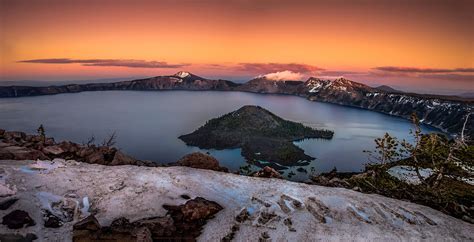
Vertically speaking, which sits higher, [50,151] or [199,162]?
[50,151]

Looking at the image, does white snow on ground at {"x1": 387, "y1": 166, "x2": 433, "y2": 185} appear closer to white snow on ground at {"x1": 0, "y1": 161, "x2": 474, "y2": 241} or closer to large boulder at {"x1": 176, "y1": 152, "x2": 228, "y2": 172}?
Answer: white snow on ground at {"x1": 0, "y1": 161, "x2": 474, "y2": 241}

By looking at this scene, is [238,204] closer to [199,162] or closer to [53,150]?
[199,162]

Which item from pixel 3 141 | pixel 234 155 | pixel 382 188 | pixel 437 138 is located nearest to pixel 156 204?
pixel 3 141

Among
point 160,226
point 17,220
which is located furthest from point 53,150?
point 160,226

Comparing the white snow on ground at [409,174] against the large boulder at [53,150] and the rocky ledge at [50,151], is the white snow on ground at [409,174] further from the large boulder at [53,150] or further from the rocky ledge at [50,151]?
the large boulder at [53,150]

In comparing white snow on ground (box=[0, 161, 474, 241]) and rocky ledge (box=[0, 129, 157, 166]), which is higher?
rocky ledge (box=[0, 129, 157, 166])

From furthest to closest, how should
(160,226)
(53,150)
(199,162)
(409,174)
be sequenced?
(409,174) → (199,162) → (53,150) → (160,226)

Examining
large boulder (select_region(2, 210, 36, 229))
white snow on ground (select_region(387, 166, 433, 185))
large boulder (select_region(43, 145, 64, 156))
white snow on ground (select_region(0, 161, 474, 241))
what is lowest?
white snow on ground (select_region(387, 166, 433, 185))

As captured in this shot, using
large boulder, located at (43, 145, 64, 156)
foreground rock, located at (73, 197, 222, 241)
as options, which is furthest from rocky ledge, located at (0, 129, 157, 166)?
foreground rock, located at (73, 197, 222, 241)
